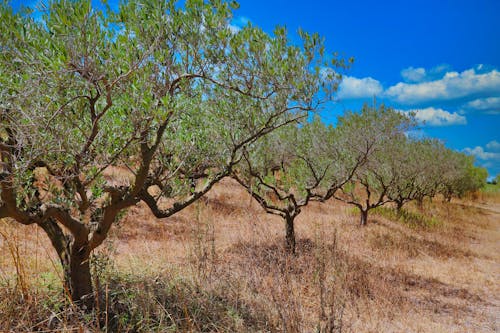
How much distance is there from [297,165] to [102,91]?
12.2 m

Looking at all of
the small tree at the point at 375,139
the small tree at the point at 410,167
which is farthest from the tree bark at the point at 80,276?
the small tree at the point at 410,167

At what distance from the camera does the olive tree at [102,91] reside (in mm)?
4031

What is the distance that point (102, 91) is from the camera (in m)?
4.36

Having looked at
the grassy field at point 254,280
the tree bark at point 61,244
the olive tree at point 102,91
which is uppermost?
the olive tree at point 102,91

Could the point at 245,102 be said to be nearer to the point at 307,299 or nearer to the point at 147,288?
the point at 147,288

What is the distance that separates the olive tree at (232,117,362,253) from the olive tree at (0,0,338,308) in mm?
5946

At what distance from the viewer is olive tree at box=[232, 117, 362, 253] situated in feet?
40.5

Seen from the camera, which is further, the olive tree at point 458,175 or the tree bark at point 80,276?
the olive tree at point 458,175

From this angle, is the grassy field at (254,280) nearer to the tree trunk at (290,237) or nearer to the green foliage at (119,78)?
the tree trunk at (290,237)

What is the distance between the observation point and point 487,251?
1862 cm

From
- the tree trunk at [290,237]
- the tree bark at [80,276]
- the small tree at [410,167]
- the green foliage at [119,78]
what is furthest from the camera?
the small tree at [410,167]

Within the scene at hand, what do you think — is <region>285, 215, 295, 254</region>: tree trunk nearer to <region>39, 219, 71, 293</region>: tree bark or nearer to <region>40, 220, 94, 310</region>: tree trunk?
<region>40, 220, 94, 310</region>: tree trunk

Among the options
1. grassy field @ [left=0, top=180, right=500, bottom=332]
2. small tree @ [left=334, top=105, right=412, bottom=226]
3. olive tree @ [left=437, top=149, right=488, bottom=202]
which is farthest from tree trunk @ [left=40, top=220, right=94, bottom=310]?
Result: olive tree @ [left=437, top=149, right=488, bottom=202]

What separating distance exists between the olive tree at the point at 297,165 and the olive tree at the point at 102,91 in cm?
595
